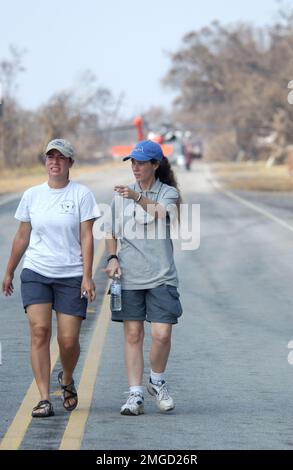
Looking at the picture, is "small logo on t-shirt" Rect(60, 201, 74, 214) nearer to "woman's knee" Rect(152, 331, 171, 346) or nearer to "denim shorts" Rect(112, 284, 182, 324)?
"denim shorts" Rect(112, 284, 182, 324)

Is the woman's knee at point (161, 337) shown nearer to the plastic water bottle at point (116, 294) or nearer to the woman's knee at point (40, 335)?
the plastic water bottle at point (116, 294)

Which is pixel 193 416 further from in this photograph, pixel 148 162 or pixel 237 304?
pixel 237 304

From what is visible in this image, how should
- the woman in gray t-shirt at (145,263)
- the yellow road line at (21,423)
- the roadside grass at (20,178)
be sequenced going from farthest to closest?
the roadside grass at (20,178) < the woman in gray t-shirt at (145,263) < the yellow road line at (21,423)

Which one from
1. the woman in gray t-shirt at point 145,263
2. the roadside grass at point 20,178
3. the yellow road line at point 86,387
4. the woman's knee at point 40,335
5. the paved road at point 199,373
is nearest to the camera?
the yellow road line at point 86,387

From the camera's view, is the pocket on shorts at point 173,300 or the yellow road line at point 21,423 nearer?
the yellow road line at point 21,423

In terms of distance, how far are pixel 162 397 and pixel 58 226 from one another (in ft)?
4.26

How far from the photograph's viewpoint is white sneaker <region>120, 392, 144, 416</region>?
8523 mm

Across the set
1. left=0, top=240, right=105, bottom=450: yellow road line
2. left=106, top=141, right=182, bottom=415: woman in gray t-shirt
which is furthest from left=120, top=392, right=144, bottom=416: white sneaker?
left=0, top=240, right=105, bottom=450: yellow road line

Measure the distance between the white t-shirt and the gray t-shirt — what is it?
8.6 inches

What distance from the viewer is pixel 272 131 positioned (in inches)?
4136

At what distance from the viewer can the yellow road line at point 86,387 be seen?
7.76 m

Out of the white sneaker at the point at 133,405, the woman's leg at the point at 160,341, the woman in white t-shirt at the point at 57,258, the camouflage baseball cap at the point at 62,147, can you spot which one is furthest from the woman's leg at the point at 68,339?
the camouflage baseball cap at the point at 62,147

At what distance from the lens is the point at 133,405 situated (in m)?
8.53

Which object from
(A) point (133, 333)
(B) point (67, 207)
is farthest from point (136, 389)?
(B) point (67, 207)
